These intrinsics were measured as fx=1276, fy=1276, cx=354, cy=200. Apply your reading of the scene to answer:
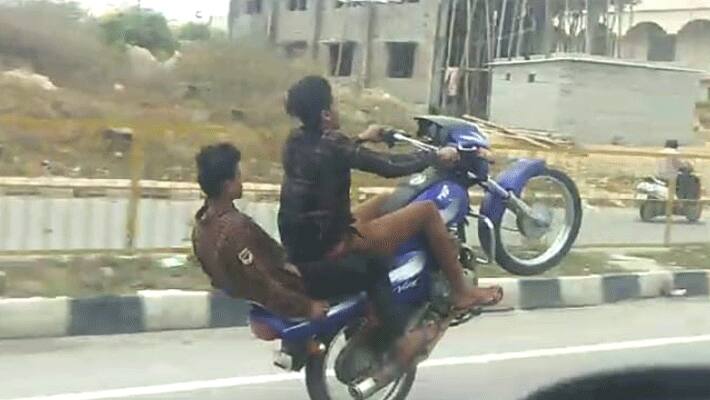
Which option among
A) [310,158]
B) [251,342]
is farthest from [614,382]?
[251,342]

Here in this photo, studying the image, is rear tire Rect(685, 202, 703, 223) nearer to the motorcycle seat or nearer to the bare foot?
the bare foot

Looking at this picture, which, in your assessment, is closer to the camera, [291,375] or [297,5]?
[291,375]

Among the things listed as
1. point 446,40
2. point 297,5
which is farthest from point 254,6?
point 446,40

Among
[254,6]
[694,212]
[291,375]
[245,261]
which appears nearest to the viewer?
[245,261]

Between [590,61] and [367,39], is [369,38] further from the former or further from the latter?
[590,61]

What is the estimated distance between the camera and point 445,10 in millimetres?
39406

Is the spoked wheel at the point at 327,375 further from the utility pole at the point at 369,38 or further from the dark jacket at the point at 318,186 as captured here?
the utility pole at the point at 369,38

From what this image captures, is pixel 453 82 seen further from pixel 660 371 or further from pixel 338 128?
pixel 660 371

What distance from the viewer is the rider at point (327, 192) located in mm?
5180

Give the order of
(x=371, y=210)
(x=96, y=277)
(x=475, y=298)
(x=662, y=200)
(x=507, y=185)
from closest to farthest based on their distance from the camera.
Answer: (x=475, y=298) → (x=371, y=210) → (x=507, y=185) → (x=96, y=277) → (x=662, y=200)

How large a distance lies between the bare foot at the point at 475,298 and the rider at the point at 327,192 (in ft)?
0.88

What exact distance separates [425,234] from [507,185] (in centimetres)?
154

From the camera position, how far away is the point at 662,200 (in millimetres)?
12109

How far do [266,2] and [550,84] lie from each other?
15485mm
